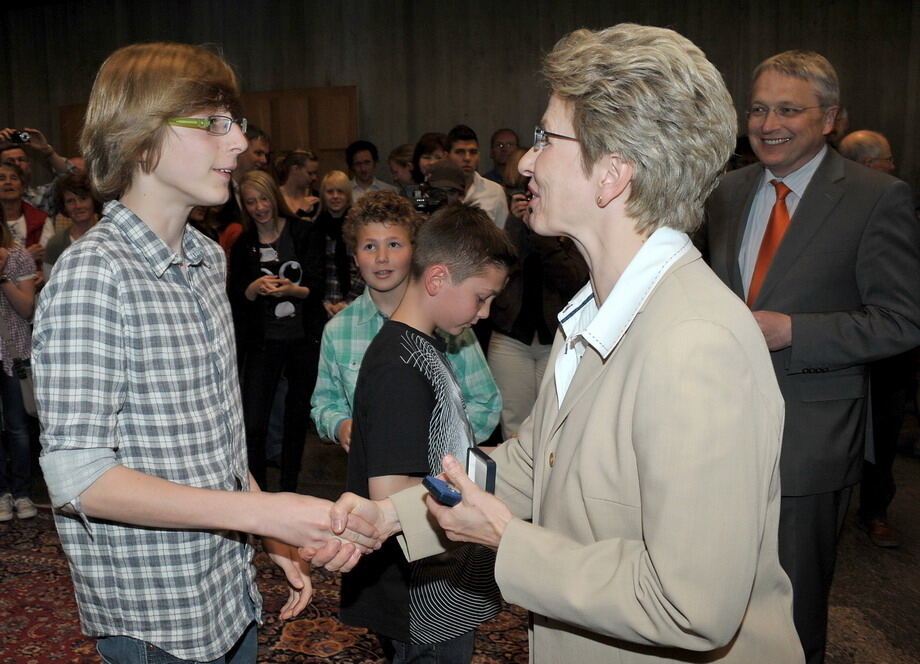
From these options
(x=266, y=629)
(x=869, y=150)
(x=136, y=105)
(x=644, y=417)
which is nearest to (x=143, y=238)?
(x=136, y=105)

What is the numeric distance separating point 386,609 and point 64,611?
194 cm

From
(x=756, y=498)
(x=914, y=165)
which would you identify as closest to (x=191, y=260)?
(x=756, y=498)

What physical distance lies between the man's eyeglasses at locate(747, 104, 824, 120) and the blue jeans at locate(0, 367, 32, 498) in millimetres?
3656

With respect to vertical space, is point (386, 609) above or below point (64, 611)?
above

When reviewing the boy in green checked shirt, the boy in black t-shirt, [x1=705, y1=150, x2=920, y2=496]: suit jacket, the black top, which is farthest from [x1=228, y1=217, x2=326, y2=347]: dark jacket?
[x1=705, y1=150, x2=920, y2=496]: suit jacket

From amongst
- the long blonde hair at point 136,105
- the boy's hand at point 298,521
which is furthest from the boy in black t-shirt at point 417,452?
the long blonde hair at point 136,105

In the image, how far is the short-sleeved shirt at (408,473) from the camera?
5.86ft

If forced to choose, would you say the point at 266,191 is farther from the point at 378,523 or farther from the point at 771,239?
the point at 378,523

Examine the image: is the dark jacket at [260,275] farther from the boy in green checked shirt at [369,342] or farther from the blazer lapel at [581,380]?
the blazer lapel at [581,380]

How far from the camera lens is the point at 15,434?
4.11 m

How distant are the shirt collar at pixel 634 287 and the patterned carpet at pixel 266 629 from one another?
1.89 metres

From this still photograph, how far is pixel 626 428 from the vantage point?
1100 millimetres

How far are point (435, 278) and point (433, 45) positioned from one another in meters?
7.83

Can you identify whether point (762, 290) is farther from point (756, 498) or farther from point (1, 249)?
point (1, 249)
